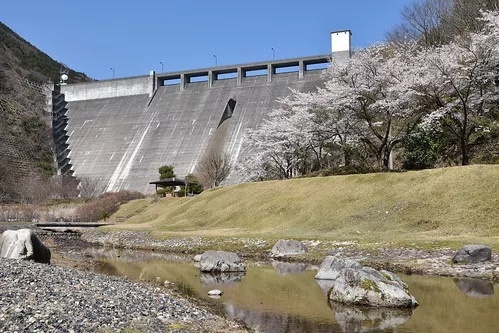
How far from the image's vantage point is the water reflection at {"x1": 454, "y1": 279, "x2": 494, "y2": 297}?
47.3 feet

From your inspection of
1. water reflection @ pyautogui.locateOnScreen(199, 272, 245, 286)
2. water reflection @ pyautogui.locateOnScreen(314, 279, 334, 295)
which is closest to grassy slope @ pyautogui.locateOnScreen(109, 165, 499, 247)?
water reflection @ pyautogui.locateOnScreen(314, 279, 334, 295)

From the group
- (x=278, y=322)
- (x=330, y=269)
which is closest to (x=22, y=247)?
(x=330, y=269)

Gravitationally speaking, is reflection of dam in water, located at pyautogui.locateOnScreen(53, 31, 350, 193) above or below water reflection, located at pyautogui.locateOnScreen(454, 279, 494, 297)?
above

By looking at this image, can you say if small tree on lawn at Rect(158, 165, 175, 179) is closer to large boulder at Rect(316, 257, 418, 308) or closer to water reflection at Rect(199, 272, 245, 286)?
water reflection at Rect(199, 272, 245, 286)

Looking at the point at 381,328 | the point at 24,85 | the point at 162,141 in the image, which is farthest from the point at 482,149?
the point at 24,85

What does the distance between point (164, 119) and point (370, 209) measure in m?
60.0

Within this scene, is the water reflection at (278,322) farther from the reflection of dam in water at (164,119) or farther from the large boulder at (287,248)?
the reflection of dam in water at (164,119)

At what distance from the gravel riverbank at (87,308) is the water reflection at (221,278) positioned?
3.97 meters

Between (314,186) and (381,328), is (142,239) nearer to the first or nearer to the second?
(314,186)

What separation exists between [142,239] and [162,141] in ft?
152

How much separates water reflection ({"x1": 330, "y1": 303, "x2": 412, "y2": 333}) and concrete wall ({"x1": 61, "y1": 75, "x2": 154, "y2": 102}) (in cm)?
8372

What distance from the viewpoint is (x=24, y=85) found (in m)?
103

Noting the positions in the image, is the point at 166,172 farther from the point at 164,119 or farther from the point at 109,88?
the point at 109,88

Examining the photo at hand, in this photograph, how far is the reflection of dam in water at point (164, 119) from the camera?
76.6m
